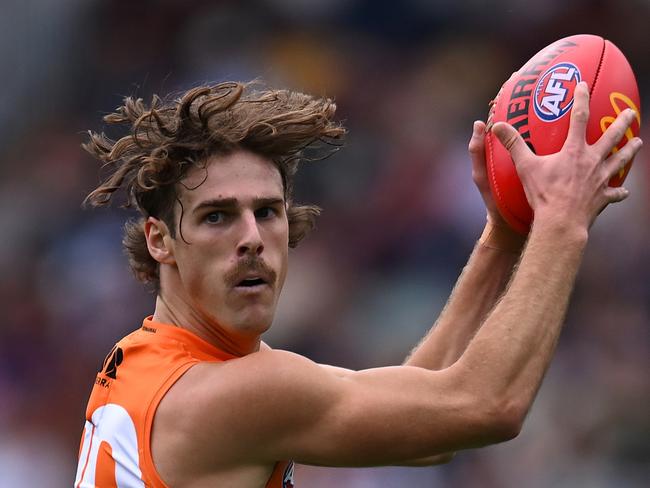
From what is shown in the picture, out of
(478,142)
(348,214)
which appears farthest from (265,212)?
(348,214)

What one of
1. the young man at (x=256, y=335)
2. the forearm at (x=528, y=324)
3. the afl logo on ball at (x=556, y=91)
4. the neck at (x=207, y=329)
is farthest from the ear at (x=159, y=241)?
the afl logo on ball at (x=556, y=91)

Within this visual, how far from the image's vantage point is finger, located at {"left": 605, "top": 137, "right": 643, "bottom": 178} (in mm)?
3295

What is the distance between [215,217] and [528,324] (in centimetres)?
101

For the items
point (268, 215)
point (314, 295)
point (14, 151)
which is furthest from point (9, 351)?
point (268, 215)

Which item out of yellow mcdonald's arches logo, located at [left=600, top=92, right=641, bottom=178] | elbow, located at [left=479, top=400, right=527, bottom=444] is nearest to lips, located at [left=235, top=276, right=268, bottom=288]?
elbow, located at [left=479, top=400, right=527, bottom=444]

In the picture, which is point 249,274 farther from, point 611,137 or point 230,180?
point 611,137

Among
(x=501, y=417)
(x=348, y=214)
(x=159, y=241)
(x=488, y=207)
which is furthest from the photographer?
(x=348, y=214)

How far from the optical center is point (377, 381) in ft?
10.4

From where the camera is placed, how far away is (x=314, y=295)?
26.2ft

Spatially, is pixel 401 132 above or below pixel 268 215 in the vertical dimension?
above

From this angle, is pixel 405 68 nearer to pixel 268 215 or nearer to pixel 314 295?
pixel 314 295

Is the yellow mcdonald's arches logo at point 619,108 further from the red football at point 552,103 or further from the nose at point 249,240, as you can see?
the nose at point 249,240

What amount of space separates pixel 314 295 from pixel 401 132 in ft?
4.84

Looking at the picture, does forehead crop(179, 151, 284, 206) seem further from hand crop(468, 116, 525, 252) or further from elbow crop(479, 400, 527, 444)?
elbow crop(479, 400, 527, 444)
